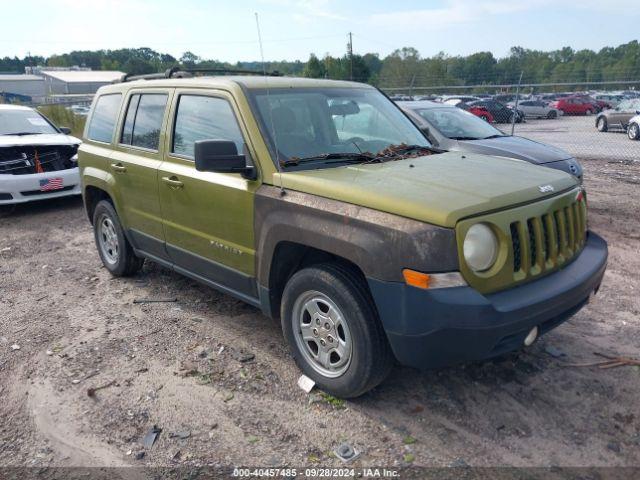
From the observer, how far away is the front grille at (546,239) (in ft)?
9.93

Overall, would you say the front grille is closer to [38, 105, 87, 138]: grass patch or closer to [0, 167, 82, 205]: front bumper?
[0, 167, 82, 205]: front bumper

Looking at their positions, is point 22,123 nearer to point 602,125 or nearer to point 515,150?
point 515,150

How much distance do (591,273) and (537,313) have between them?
25.9 inches

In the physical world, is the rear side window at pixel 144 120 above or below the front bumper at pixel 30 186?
above

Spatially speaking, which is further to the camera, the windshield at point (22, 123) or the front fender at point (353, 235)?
the windshield at point (22, 123)

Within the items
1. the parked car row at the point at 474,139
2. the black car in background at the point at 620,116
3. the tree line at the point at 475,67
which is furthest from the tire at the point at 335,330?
the black car in background at the point at 620,116

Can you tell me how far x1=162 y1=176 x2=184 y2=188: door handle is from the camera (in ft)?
14.1

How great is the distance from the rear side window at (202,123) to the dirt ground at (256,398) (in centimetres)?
155

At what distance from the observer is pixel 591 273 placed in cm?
337

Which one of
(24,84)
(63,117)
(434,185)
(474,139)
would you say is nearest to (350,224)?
(434,185)

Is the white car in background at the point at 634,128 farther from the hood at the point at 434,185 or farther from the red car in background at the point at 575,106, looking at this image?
the hood at the point at 434,185

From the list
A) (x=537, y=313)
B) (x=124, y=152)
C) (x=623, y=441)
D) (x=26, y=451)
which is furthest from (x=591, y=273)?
(x=124, y=152)

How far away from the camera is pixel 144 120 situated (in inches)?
191

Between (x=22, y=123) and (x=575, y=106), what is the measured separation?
35862 mm
